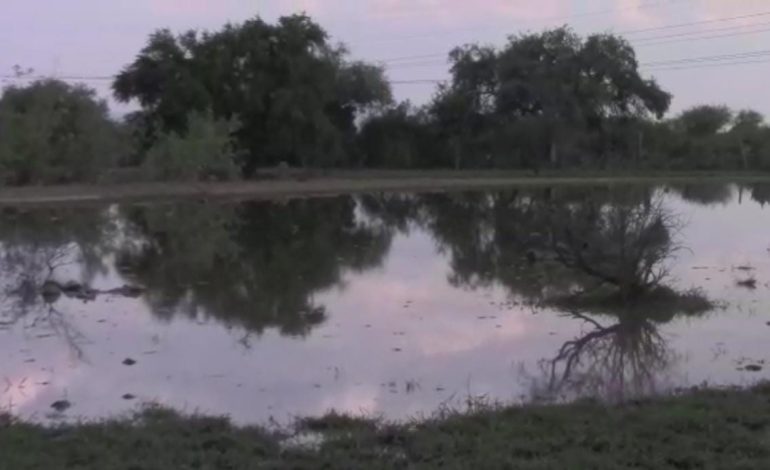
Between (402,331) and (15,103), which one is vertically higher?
(15,103)

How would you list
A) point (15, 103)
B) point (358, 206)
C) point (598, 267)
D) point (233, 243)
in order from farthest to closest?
point (15, 103)
point (358, 206)
point (233, 243)
point (598, 267)

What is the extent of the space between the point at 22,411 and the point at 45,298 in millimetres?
8197

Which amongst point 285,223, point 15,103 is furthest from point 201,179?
point 285,223

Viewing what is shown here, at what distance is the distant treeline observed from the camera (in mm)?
52906

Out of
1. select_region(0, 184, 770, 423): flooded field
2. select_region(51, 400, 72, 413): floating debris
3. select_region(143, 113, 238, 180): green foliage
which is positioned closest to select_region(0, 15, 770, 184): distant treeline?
select_region(143, 113, 238, 180): green foliage

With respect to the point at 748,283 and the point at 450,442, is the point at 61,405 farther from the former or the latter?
the point at 748,283

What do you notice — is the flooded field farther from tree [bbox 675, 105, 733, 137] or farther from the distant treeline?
tree [bbox 675, 105, 733, 137]

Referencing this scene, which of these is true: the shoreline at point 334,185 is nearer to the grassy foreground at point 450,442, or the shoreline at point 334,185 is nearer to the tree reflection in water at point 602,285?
the tree reflection in water at point 602,285

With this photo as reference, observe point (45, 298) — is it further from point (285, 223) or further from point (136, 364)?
point (285, 223)

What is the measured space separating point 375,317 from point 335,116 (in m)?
59.7

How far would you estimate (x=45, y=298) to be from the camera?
60.2 ft

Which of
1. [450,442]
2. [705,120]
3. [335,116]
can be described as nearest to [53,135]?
[335,116]

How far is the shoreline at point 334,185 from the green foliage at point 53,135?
125 cm

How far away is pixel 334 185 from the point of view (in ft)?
198
